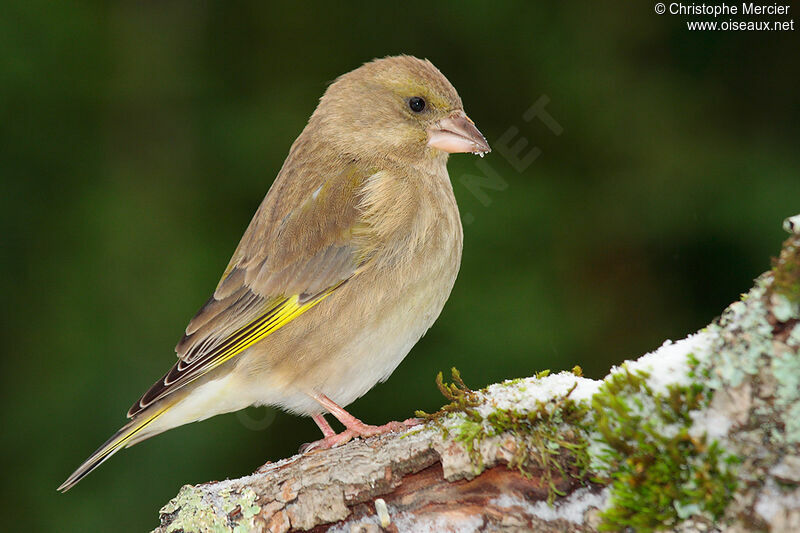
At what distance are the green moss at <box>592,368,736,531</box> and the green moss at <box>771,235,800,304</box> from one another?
0.28 m

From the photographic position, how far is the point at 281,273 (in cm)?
Result: 338

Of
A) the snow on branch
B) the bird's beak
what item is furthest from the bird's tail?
the bird's beak

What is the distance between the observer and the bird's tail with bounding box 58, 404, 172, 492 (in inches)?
124

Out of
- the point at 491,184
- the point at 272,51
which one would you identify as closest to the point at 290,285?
the point at 491,184

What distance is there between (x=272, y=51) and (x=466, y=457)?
3664mm

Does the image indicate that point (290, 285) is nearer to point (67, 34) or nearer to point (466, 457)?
point (466, 457)

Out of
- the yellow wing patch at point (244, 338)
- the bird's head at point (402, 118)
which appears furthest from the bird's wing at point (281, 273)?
the bird's head at point (402, 118)

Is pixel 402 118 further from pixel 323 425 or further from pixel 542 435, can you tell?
pixel 542 435

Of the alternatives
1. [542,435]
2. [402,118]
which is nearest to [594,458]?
[542,435]

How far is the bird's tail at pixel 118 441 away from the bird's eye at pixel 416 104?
5.32 feet

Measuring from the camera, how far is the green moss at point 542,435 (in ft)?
6.86

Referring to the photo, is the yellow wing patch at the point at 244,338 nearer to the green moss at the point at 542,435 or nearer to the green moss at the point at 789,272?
the green moss at the point at 542,435

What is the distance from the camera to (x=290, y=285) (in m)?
3.35

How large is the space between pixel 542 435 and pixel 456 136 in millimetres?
1772
